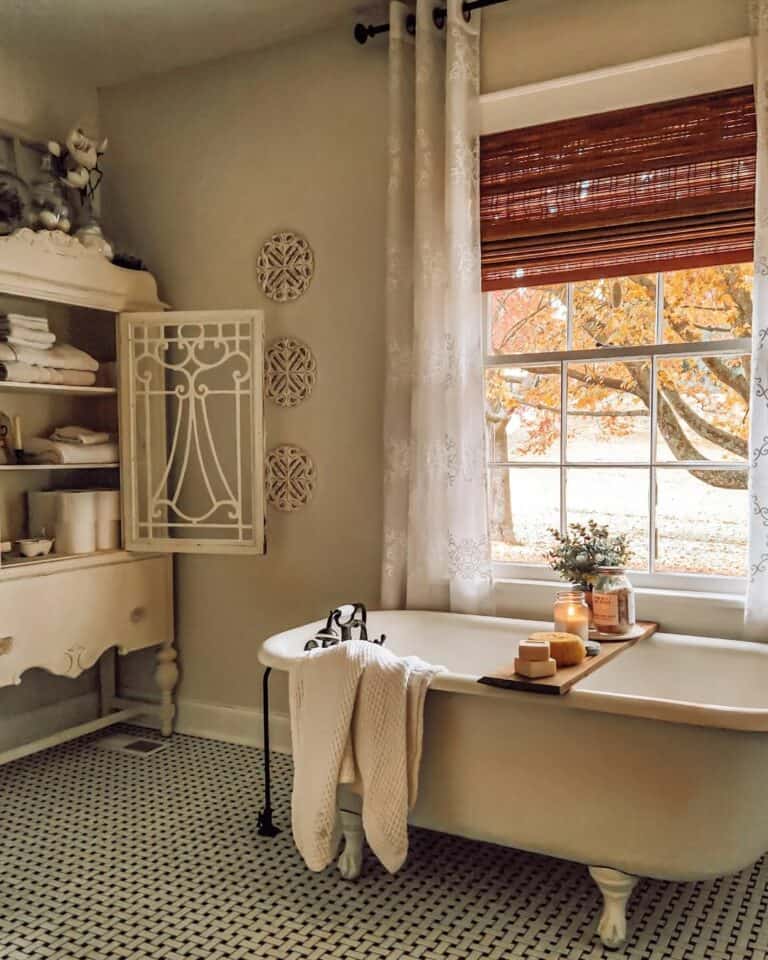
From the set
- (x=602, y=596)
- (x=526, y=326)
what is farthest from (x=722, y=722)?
(x=526, y=326)

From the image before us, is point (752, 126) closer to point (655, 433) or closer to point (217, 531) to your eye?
point (655, 433)

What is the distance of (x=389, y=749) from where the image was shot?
2268 millimetres

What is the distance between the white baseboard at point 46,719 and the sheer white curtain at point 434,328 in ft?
5.15

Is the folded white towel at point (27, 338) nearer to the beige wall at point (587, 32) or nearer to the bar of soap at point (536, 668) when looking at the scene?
the beige wall at point (587, 32)

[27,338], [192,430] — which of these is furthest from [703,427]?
[27,338]

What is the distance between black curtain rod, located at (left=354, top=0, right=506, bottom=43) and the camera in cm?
295

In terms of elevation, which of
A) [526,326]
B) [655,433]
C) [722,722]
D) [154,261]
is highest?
[154,261]

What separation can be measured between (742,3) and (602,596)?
181cm

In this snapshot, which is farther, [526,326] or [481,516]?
[526,326]

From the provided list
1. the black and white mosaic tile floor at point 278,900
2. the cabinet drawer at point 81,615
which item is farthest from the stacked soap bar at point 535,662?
the cabinet drawer at point 81,615

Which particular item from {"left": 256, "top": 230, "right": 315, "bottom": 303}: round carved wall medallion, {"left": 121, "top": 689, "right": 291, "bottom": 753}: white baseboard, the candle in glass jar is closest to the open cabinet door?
{"left": 256, "top": 230, "right": 315, "bottom": 303}: round carved wall medallion

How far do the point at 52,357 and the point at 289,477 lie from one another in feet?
3.24

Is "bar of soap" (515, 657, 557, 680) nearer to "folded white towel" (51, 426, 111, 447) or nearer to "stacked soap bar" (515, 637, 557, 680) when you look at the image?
"stacked soap bar" (515, 637, 557, 680)

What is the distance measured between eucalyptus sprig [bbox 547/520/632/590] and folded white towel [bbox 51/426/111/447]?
184 centimetres
